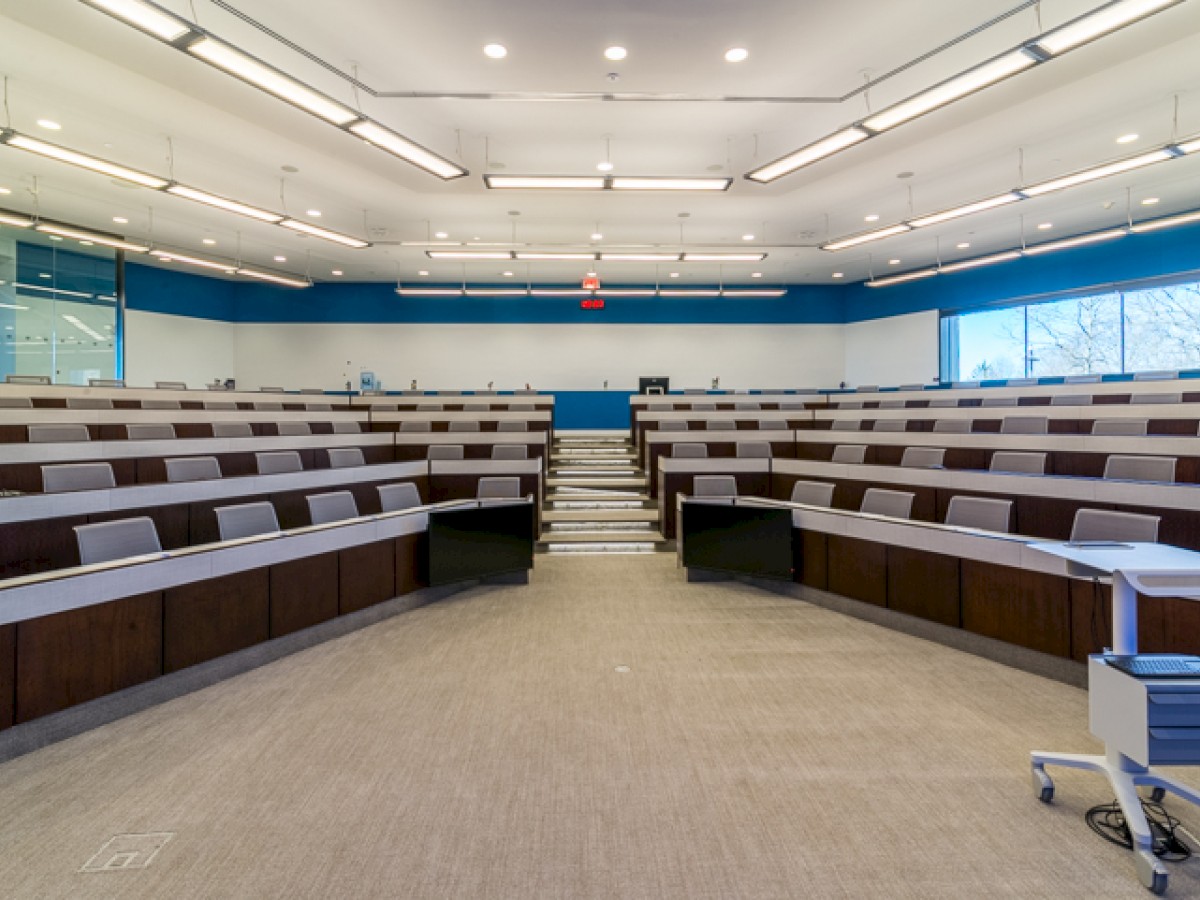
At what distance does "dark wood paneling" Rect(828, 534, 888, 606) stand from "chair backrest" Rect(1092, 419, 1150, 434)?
4.03m

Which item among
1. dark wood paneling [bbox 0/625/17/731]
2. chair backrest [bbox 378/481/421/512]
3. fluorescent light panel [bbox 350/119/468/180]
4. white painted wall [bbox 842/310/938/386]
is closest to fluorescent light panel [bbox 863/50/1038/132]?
fluorescent light panel [bbox 350/119/468/180]

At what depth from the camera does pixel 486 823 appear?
2.27m

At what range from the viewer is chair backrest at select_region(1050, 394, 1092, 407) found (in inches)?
329

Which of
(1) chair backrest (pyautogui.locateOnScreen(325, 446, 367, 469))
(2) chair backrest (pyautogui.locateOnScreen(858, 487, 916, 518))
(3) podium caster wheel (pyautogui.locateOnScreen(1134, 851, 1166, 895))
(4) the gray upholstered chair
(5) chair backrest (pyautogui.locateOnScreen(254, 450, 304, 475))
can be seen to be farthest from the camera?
(1) chair backrest (pyautogui.locateOnScreen(325, 446, 367, 469))

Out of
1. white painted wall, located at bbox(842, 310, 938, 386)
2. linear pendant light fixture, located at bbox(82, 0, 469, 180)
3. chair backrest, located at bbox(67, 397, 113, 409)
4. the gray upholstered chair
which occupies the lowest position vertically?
the gray upholstered chair

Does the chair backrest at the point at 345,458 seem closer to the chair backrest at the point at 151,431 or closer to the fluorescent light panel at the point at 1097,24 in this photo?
the chair backrest at the point at 151,431

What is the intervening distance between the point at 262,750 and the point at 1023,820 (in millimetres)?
3266

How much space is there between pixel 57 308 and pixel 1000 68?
1535 cm

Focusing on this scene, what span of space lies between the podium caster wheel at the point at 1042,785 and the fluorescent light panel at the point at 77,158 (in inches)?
340

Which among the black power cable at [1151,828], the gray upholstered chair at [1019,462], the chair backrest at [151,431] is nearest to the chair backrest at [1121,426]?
the gray upholstered chair at [1019,462]

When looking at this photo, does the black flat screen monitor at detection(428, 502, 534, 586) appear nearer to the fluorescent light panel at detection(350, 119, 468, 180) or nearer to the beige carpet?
the beige carpet

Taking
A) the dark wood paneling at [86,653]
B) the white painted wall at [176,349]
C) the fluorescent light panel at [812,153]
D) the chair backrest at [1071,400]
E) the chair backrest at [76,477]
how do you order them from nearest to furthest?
the dark wood paneling at [86,653] → the chair backrest at [76,477] → the fluorescent light panel at [812,153] → the chair backrest at [1071,400] → the white painted wall at [176,349]

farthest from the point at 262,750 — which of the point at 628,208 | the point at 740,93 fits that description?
the point at 628,208

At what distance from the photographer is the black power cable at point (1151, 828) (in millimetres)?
2062
